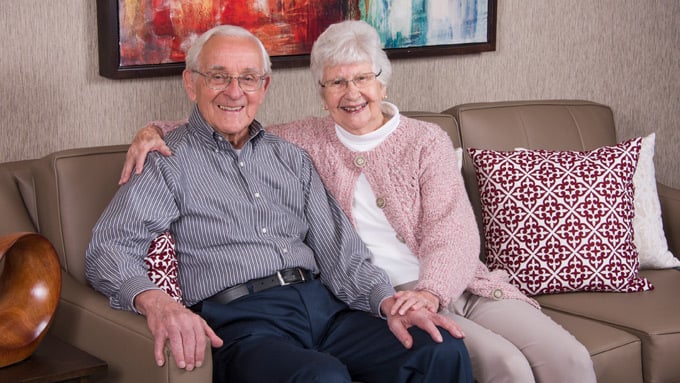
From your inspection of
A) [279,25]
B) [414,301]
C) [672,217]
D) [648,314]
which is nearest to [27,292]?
[414,301]

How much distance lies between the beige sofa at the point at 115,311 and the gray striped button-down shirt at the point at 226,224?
9cm

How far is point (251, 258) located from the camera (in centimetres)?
229

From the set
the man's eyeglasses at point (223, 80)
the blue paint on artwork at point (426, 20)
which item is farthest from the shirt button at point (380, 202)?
the blue paint on artwork at point (426, 20)

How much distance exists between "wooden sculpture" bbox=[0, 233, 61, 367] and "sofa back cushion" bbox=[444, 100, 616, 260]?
4.47 ft

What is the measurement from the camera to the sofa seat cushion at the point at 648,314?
2.49m

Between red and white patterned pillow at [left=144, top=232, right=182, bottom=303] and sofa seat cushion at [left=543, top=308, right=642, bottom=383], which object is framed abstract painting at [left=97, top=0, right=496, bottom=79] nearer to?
red and white patterned pillow at [left=144, top=232, right=182, bottom=303]

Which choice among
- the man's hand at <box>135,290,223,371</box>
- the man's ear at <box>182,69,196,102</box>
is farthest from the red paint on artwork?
the man's hand at <box>135,290,223,371</box>

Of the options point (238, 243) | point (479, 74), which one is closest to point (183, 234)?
point (238, 243)

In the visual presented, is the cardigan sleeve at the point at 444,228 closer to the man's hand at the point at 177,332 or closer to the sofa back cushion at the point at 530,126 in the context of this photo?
the sofa back cushion at the point at 530,126

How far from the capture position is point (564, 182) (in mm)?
2779

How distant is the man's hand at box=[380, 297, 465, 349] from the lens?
7.04 ft

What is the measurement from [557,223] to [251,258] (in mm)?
942

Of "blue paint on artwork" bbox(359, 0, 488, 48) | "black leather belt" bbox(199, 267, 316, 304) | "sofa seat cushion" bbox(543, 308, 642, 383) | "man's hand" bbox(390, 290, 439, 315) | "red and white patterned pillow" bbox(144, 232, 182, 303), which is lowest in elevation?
"sofa seat cushion" bbox(543, 308, 642, 383)

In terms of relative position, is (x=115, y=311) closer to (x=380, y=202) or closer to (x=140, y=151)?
(x=140, y=151)
